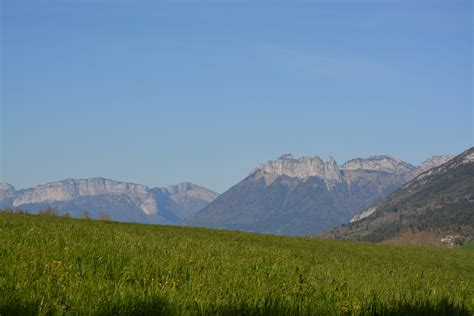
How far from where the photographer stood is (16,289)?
7.07 meters

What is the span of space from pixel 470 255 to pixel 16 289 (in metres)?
57.6

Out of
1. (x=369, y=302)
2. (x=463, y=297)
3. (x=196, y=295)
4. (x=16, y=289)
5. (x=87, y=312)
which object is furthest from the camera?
(x=463, y=297)

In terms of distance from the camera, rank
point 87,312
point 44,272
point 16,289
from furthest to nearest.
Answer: point 44,272 → point 16,289 → point 87,312

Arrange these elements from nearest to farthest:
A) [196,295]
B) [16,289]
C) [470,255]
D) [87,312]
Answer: [87,312] → [16,289] → [196,295] → [470,255]

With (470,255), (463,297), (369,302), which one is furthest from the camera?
(470,255)

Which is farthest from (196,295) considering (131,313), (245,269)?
(245,269)

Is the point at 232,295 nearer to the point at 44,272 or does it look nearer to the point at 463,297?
the point at 44,272

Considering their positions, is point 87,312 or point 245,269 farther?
point 245,269

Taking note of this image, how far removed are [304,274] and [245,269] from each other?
1304 millimetres

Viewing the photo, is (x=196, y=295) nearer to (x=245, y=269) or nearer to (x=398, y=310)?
(x=398, y=310)

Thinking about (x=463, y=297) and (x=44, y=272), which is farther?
(x=463, y=297)

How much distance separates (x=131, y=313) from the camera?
21.7ft

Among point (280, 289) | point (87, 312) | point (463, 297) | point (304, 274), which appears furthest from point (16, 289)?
point (463, 297)

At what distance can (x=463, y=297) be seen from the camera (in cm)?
1172
